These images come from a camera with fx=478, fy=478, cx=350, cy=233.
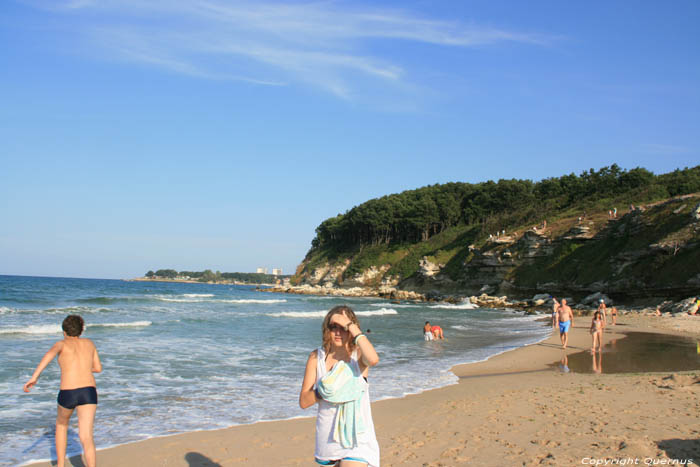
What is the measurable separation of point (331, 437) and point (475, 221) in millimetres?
79998

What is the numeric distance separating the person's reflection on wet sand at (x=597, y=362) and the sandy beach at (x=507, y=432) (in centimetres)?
164

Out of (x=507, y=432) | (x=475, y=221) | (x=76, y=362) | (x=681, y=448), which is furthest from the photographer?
(x=475, y=221)

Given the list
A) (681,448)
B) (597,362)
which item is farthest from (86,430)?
(597,362)

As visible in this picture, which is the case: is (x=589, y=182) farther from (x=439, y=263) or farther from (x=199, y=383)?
(x=199, y=383)

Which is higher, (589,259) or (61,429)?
(589,259)

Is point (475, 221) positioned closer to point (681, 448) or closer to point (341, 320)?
point (681, 448)

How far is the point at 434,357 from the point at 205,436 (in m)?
9.22

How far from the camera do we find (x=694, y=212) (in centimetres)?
3162

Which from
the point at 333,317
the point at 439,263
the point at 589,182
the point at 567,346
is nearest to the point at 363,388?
the point at 333,317

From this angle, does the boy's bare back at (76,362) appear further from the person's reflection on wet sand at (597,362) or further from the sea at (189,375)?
the person's reflection on wet sand at (597,362)

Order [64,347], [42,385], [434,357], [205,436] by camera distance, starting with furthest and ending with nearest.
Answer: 1. [434,357]
2. [42,385]
3. [205,436]
4. [64,347]

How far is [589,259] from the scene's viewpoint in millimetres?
41875

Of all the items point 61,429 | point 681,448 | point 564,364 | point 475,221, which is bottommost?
point 564,364

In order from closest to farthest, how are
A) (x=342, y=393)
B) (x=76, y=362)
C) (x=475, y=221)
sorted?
(x=342, y=393) < (x=76, y=362) < (x=475, y=221)
